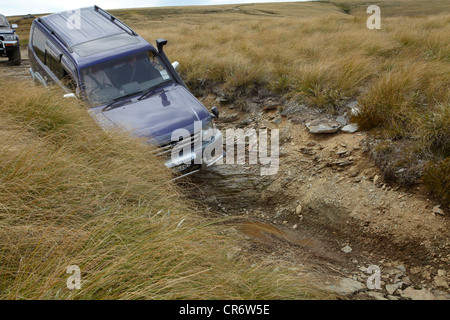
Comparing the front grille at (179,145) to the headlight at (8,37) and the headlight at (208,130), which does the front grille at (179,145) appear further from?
the headlight at (8,37)

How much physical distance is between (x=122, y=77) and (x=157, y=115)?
1203 mm

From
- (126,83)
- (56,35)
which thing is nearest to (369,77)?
(126,83)

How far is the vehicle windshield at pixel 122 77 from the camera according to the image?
5.45m

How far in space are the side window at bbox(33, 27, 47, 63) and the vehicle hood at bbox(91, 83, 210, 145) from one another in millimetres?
2725

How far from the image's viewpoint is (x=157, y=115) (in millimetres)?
5008

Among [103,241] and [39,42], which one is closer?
[103,241]

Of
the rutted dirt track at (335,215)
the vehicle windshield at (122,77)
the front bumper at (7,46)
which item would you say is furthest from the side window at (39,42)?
the front bumper at (7,46)

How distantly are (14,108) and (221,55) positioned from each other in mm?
6556

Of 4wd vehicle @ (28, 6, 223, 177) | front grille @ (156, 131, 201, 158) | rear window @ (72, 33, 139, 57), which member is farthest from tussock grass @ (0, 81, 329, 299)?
rear window @ (72, 33, 139, 57)

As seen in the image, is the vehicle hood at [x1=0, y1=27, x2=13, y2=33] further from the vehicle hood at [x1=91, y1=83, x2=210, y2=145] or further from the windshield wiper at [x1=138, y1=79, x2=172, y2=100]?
the vehicle hood at [x1=91, y1=83, x2=210, y2=145]

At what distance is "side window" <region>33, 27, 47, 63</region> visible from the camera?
6802 mm

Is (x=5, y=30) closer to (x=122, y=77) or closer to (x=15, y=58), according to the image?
(x=15, y=58)
